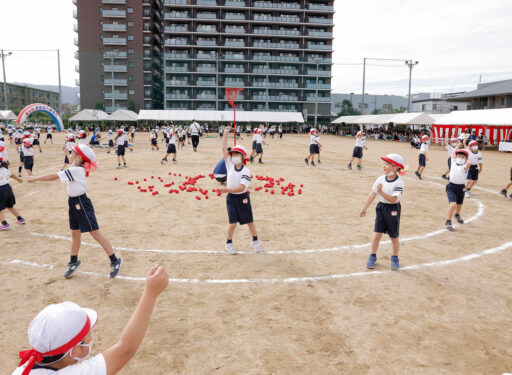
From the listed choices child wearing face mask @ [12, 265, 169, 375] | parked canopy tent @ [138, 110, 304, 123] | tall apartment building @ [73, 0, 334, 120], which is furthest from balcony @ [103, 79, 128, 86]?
child wearing face mask @ [12, 265, 169, 375]

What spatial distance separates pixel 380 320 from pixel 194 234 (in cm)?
477

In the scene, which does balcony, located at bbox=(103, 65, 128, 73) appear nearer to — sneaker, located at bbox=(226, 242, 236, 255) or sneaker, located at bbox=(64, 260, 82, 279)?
sneaker, located at bbox=(226, 242, 236, 255)

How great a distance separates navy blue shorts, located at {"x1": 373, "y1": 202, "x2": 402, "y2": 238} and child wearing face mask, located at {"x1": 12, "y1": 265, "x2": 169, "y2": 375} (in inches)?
195

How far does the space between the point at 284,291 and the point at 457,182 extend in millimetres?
5852

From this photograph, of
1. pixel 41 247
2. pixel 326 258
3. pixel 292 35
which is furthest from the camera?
pixel 292 35

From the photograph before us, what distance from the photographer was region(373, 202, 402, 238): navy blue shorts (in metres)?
6.15

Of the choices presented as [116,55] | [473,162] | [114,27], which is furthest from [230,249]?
[114,27]

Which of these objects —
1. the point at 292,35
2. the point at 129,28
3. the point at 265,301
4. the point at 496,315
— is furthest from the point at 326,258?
the point at 129,28

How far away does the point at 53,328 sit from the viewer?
1.81 metres

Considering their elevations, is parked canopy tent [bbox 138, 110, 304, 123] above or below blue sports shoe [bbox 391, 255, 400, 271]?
above

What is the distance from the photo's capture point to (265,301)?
516 cm

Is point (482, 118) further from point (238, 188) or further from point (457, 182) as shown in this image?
point (238, 188)

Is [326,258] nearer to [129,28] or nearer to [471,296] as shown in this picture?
[471,296]

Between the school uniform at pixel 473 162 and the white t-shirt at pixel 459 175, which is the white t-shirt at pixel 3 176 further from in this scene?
A: the school uniform at pixel 473 162
